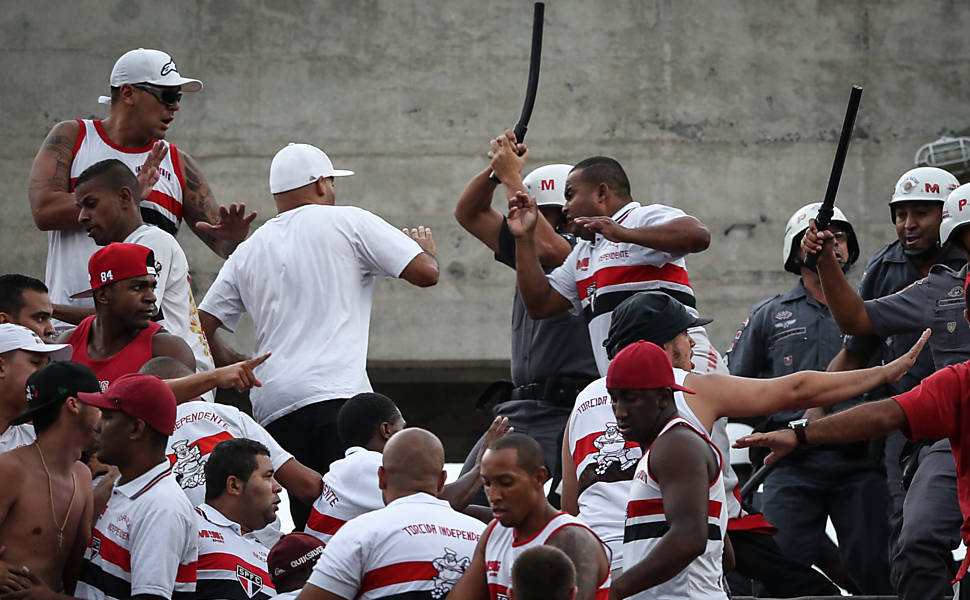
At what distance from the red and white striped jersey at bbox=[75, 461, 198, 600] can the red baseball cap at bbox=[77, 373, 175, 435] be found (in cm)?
18

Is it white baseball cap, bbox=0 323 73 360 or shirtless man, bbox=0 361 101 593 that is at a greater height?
white baseball cap, bbox=0 323 73 360

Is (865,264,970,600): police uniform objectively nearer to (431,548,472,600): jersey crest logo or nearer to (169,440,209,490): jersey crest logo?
(431,548,472,600): jersey crest logo

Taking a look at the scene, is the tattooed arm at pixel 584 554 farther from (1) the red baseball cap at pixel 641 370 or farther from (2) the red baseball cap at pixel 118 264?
(2) the red baseball cap at pixel 118 264

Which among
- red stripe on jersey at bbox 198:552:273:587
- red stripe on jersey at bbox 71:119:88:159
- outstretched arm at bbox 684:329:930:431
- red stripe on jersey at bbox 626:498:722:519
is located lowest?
red stripe on jersey at bbox 198:552:273:587

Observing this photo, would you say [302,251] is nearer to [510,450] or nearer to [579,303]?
[579,303]

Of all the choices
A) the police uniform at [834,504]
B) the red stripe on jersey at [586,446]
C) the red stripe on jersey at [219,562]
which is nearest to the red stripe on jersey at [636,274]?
the red stripe on jersey at [586,446]

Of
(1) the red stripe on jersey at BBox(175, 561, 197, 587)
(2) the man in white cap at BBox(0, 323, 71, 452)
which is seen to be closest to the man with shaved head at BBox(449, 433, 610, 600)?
(1) the red stripe on jersey at BBox(175, 561, 197, 587)

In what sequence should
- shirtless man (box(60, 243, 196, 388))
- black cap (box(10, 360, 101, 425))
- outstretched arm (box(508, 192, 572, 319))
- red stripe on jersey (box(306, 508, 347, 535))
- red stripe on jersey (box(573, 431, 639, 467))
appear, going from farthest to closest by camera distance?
outstretched arm (box(508, 192, 572, 319)) < shirtless man (box(60, 243, 196, 388)) < red stripe on jersey (box(306, 508, 347, 535)) < red stripe on jersey (box(573, 431, 639, 467)) < black cap (box(10, 360, 101, 425))

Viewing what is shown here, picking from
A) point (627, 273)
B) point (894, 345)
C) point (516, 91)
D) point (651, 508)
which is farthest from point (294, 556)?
point (516, 91)

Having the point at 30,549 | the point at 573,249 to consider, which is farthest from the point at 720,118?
the point at 30,549

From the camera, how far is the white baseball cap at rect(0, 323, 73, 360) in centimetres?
562

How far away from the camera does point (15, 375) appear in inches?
220

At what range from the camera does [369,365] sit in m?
12.6

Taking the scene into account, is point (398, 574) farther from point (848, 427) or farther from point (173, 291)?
point (173, 291)
